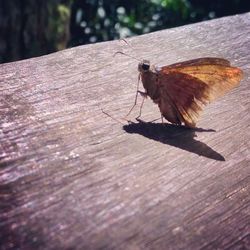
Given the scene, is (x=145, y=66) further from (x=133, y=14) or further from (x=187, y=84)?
(x=133, y=14)

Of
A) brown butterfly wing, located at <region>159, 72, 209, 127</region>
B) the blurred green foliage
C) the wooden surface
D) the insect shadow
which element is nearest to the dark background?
the blurred green foliage

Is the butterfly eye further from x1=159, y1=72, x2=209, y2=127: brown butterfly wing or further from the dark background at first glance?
the dark background

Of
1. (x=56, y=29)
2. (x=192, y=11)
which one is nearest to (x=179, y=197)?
(x=56, y=29)

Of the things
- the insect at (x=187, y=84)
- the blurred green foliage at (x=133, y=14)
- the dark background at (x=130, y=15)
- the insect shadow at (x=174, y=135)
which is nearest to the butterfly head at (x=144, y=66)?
the insect at (x=187, y=84)

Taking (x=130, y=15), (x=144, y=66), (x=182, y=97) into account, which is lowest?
(x=130, y=15)

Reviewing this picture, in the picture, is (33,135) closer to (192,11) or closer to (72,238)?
(72,238)

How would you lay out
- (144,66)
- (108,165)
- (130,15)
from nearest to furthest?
(108,165) → (144,66) → (130,15)

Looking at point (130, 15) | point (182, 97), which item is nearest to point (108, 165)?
point (182, 97)

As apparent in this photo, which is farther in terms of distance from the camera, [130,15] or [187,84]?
[130,15]
